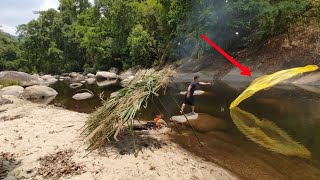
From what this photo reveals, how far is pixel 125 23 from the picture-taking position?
159ft

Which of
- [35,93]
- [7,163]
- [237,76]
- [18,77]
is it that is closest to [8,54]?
[18,77]

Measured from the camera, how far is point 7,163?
28.3 feet

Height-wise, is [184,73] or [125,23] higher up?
[125,23]

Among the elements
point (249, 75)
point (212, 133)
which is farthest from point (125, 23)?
point (212, 133)

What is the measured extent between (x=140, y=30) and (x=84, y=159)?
3752 cm

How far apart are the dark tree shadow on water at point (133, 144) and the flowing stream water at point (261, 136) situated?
3.62 feet

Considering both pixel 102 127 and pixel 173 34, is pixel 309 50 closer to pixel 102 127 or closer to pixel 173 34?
pixel 173 34

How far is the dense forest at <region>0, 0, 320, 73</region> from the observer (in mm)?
33344

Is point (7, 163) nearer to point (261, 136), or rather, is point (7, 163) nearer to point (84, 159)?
point (84, 159)

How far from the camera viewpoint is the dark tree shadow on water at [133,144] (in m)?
9.19

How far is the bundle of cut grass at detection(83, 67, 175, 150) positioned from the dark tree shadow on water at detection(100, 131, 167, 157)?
0.31 m

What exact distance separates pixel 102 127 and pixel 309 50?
25.7 meters

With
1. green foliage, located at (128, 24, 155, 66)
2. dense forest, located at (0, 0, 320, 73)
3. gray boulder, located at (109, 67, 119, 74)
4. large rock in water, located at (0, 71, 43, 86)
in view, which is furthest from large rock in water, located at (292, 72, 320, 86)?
gray boulder, located at (109, 67, 119, 74)
